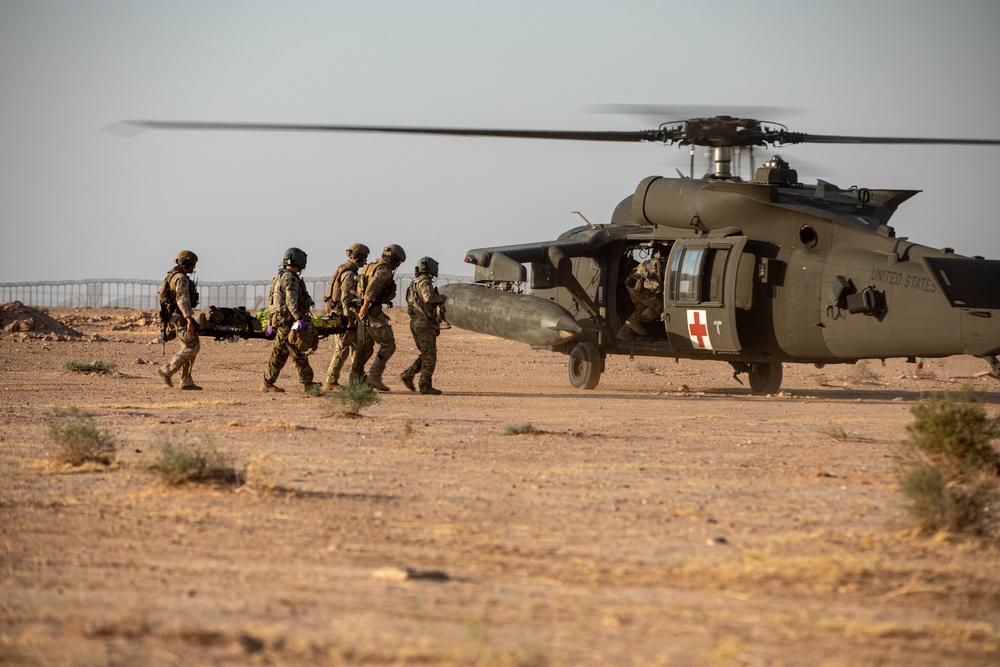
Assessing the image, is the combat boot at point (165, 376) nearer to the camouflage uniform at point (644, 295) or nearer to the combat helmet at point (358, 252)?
the combat helmet at point (358, 252)

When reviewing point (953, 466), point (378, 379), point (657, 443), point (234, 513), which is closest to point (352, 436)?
point (657, 443)

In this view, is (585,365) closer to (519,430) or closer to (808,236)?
(808,236)

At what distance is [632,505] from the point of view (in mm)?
7344

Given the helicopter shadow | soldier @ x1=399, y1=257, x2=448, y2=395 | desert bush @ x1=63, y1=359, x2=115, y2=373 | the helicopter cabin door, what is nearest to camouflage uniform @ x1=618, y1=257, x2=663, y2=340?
the helicopter cabin door

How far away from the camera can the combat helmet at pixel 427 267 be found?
1691 cm

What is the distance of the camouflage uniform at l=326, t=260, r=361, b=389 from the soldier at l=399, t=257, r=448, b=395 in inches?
31.4

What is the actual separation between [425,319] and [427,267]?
0.77 meters

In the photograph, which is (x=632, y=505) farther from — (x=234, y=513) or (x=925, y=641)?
(x=925, y=641)

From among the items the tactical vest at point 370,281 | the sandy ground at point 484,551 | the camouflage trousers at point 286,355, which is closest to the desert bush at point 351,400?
the sandy ground at point 484,551

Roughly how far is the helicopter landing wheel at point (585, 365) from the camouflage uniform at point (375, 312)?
3.07m

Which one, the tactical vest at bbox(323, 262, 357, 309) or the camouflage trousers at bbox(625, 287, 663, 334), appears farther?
the camouflage trousers at bbox(625, 287, 663, 334)

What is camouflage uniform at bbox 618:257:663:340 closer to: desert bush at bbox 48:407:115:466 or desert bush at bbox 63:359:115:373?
desert bush at bbox 63:359:115:373

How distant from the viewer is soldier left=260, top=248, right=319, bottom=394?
51.3ft

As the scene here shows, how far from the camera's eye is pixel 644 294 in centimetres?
1778
